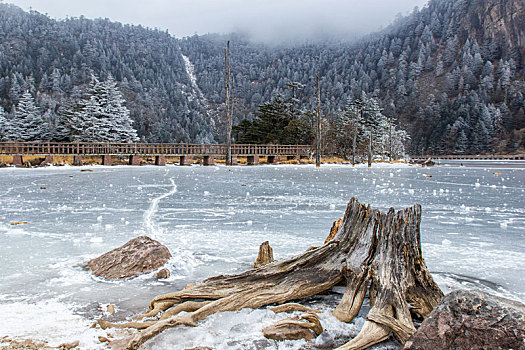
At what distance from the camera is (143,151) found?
33719 millimetres

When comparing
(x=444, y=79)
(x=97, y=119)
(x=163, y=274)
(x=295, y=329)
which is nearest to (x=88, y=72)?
(x=97, y=119)

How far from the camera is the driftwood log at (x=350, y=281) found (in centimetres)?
243

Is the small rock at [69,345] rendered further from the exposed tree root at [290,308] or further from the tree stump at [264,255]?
the tree stump at [264,255]

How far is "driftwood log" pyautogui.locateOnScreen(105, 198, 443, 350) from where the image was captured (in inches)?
95.6

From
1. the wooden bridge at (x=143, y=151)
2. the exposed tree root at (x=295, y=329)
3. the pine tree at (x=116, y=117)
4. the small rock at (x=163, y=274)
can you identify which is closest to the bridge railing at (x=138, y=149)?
the wooden bridge at (x=143, y=151)

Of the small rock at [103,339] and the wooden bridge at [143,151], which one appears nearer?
the small rock at [103,339]

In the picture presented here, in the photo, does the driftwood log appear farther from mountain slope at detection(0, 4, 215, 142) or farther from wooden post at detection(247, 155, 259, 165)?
mountain slope at detection(0, 4, 215, 142)

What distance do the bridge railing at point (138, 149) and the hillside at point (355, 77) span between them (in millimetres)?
62230

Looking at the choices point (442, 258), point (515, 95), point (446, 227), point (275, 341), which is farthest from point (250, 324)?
point (515, 95)

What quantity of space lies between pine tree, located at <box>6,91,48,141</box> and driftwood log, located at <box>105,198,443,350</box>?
173 feet

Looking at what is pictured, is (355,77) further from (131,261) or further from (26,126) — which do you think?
(131,261)

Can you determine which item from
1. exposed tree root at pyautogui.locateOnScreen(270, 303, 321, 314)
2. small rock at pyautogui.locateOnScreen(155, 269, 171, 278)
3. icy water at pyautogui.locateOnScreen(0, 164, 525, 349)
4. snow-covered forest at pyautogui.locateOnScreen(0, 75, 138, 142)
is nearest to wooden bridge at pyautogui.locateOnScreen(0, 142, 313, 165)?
snow-covered forest at pyautogui.locateOnScreen(0, 75, 138, 142)

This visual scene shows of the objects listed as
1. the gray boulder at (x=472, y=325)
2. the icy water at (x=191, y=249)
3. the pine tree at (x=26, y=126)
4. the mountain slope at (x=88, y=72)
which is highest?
the mountain slope at (x=88, y=72)

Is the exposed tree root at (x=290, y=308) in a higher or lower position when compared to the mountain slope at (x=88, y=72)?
lower
